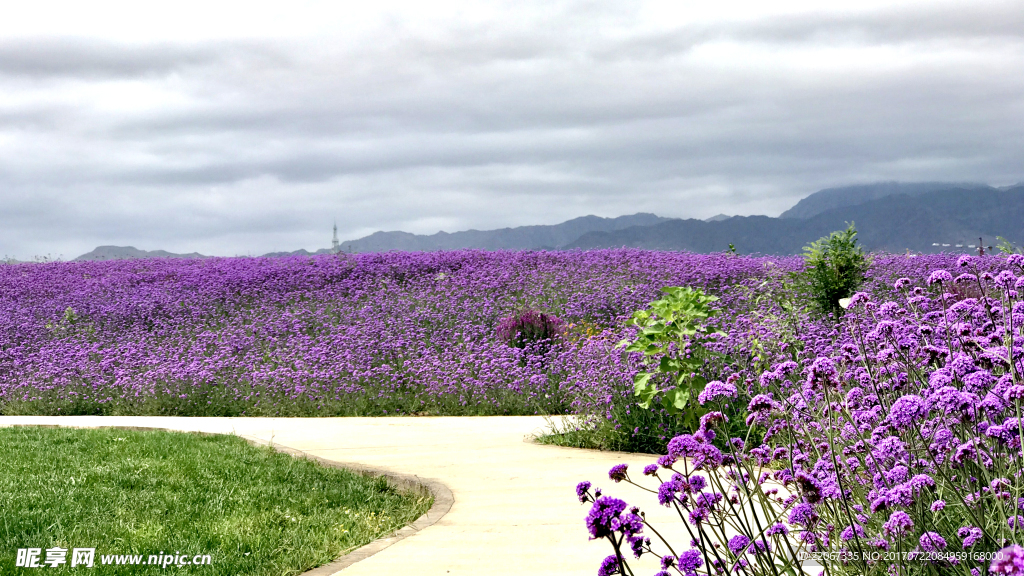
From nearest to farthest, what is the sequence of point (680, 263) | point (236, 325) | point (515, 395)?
point (515, 395)
point (236, 325)
point (680, 263)

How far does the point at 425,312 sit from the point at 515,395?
3964mm

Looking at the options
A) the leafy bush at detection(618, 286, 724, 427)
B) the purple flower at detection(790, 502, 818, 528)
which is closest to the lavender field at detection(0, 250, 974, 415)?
the leafy bush at detection(618, 286, 724, 427)

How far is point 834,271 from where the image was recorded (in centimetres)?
1101

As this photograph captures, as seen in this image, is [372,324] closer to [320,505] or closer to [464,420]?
[464,420]

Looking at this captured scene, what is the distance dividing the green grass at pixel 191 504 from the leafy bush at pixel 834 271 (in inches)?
286

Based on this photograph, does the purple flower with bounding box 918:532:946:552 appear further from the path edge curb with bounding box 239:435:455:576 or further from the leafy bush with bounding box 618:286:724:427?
the leafy bush with bounding box 618:286:724:427

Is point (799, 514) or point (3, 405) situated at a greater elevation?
point (799, 514)

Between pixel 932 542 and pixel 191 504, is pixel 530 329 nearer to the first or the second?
pixel 191 504

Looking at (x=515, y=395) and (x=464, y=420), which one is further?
(x=515, y=395)

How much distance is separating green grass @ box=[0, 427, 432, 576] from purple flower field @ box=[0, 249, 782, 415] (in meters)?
2.41

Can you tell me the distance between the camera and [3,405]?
1128cm

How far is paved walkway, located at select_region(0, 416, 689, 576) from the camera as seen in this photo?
153 inches

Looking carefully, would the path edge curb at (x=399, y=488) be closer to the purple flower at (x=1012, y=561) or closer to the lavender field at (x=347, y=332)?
the lavender field at (x=347, y=332)

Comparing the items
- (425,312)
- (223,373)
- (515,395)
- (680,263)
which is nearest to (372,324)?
(425,312)
